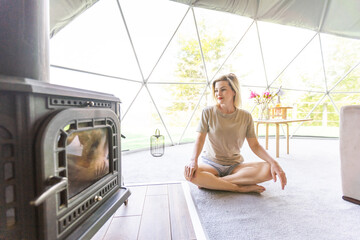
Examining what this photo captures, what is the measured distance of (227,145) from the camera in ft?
5.59

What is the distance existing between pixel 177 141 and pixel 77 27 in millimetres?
3226

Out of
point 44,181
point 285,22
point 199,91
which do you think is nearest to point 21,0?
point 44,181

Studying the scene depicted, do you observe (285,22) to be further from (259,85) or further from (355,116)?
(355,116)

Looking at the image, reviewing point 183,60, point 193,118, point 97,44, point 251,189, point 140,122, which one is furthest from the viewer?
point 193,118

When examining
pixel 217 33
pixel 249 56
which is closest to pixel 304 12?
pixel 249 56

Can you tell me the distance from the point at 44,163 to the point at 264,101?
149 inches

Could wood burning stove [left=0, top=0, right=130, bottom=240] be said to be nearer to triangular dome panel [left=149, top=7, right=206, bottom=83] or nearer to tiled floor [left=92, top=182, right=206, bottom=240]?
tiled floor [left=92, top=182, right=206, bottom=240]

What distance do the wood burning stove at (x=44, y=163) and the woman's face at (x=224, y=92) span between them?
127 centimetres

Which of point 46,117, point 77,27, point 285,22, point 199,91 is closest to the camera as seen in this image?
point 46,117

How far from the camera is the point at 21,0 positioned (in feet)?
2.09

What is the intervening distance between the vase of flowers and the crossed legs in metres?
2.24

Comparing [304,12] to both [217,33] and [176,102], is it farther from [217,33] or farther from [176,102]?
[176,102]

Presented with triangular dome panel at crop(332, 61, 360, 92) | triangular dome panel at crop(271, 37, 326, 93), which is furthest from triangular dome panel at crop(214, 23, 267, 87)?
triangular dome panel at crop(332, 61, 360, 92)

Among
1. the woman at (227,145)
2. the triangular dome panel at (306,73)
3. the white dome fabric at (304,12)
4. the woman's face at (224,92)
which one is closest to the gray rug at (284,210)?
the woman at (227,145)
